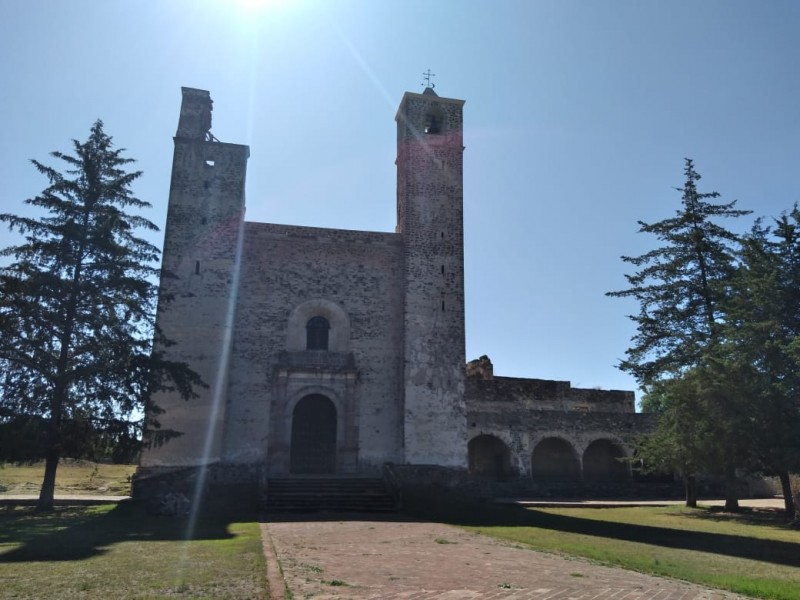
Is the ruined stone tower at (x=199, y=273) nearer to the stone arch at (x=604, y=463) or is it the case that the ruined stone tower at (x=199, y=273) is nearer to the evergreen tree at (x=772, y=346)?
the evergreen tree at (x=772, y=346)

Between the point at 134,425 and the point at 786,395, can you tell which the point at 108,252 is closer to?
the point at 134,425

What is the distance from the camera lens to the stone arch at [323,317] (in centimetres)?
2280

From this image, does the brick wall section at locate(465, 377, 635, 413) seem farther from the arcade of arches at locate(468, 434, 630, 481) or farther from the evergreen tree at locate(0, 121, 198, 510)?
the evergreen tree at locate(0, 121, 198, 510)

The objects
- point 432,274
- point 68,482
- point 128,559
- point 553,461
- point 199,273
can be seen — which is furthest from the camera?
point 553,461

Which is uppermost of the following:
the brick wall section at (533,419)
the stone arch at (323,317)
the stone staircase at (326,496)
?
the stone arch at (323,317)

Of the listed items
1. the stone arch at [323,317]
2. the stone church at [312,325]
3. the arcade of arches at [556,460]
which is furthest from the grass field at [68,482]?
the arcade of arches at [556,460]

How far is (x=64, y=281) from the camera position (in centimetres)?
1727

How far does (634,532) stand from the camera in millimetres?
13414

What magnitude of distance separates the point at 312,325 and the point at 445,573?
53.6 feet

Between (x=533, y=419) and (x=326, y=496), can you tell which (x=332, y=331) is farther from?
(x=533, y=419)

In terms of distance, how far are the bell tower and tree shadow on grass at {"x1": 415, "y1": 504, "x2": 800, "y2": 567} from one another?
3.94 metres

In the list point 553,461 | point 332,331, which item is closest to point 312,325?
point 332,331

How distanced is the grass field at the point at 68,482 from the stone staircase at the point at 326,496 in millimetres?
6756

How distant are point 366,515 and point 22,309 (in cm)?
1042
